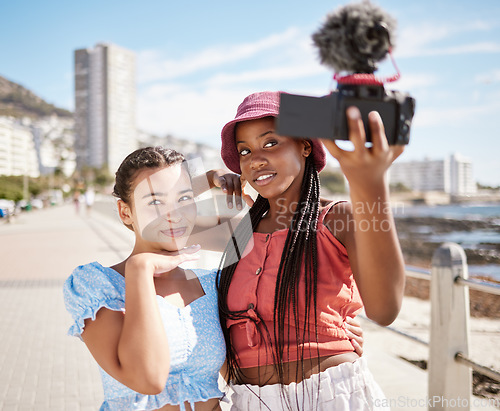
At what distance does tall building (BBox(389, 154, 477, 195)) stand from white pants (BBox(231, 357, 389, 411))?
8926 centimetres

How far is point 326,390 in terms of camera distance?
→ 4.63 ft

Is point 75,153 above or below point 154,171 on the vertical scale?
above

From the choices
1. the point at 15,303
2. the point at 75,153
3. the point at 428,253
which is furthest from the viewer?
the point at 75,153

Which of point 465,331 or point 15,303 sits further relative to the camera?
point 15,303

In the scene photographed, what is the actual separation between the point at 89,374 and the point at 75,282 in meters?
3.45

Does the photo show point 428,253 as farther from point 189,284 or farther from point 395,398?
point 189,284

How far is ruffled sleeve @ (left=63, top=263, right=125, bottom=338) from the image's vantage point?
1.35 meters

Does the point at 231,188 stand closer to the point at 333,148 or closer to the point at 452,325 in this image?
the point at 333,148

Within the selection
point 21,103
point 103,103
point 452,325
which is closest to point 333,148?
point 452,325

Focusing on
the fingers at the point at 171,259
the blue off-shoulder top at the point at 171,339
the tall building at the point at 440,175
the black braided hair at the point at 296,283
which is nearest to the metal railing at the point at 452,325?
the black braided hair at the point at 296,283

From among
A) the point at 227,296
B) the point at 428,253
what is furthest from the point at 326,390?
the point at 428,253

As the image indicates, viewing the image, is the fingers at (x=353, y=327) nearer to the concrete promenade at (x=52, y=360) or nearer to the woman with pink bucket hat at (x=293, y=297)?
the woman with pink bucket hat at (x=293, y=297)

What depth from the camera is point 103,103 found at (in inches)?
4537

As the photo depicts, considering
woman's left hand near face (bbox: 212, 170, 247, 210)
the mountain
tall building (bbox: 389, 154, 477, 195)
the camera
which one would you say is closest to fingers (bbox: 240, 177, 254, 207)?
woman's left hand near face (bbox: 212, 170, 247, 210)
